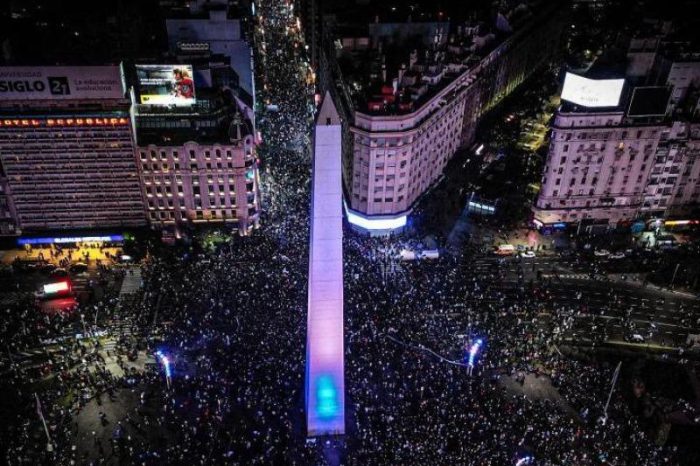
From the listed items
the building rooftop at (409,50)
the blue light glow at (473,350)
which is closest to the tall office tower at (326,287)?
the blue light glow at (473,350)

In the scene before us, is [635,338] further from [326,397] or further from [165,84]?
[165,84]

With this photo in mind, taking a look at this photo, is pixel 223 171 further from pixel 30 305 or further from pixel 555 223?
pixel 555 223

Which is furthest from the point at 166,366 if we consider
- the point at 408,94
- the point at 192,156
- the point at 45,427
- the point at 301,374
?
the point at 408,94

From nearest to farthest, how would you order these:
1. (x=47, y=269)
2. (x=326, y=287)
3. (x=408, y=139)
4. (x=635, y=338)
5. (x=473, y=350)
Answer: (x=326, y=287) → (x=473, y=350) → (x=635, y=338) → (x=47, y=269) → (x=408, y=139)

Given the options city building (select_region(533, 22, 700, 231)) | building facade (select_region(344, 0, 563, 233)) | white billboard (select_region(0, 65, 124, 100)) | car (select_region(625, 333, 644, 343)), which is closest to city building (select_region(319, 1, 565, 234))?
building facade (select_region(344, 0, 563, 233))

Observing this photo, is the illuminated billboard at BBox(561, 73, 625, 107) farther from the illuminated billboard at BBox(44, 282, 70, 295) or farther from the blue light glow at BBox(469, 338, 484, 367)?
the illuminated billboard at BBox(44, 282, 70, 295)

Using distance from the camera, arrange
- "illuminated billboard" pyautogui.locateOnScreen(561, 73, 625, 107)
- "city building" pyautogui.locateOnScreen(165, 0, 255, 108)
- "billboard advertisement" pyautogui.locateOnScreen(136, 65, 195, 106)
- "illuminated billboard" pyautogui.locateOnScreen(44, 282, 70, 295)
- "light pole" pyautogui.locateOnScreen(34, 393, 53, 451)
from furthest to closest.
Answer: "city building" pyautogui.locateOnScreen(165, 0, 255, 108)
"billboard advertisement" pyautogui.locateOnScreen(136, 65, 195, 106)
"illuminated billboard" pyautogui.locateOnScreen(561, 73, 625, 107)
"illuminated billboard" pyautogui.locateOnScreen(44, 282, 70, 295)
"light pole" pyautogui.locateOnScreen(34, 393, 53, 451)

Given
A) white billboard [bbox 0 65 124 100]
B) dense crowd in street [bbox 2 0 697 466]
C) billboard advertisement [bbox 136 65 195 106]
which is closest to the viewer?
dense crowd in street [bbox 2 0 697 466]

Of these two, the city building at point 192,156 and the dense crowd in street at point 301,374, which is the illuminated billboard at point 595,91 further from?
the city building at point 192,156
